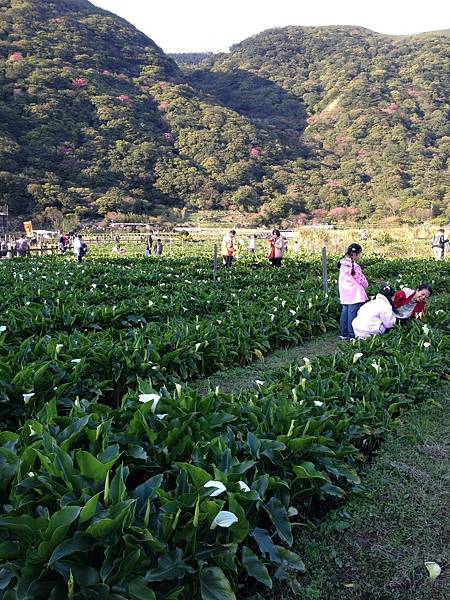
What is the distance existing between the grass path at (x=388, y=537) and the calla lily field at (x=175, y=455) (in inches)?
4.5

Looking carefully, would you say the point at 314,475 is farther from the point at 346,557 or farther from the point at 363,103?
the point at 363,103

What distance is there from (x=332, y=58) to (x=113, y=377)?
103m

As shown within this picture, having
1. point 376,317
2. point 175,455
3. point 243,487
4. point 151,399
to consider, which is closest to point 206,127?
point 376,317

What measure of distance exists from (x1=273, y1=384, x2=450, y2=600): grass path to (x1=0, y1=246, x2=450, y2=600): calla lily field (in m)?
0.12

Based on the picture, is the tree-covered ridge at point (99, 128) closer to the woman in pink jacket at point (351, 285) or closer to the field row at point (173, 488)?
the woman in pink jacket at point (351, 285)

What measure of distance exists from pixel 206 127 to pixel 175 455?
7070cm

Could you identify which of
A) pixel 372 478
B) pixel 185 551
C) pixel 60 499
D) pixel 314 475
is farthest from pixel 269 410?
pixel 60 499

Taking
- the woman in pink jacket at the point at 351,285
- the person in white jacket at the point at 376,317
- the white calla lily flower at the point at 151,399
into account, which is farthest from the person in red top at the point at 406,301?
the white calla lily flower at the point at 151,399

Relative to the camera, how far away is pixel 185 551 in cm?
233

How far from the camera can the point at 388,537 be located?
10.3 ft

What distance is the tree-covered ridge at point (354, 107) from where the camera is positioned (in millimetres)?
60188

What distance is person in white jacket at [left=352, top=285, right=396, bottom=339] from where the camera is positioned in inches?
287

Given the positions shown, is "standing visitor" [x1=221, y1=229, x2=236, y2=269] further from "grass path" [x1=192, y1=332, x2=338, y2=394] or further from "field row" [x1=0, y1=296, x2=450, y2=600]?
"field row" [x1=0, y1=296, x2=450, y2=600]

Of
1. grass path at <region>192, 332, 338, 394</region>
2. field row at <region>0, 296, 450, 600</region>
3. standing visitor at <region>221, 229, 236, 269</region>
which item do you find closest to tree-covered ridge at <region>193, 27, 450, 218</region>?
standing visitor at <region>221, 229, 236, 269</region>
